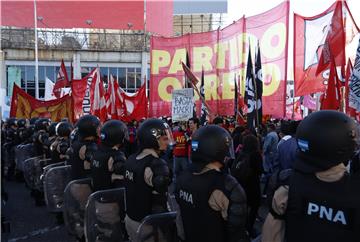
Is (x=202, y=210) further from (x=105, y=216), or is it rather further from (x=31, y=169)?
(x=31, y=169)

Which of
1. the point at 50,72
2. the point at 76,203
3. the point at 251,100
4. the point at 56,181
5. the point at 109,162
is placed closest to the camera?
the point at 109,162

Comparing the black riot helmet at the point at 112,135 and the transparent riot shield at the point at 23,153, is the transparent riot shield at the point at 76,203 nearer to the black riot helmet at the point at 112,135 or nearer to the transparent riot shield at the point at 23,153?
the black riot helmet at the point at 112,135

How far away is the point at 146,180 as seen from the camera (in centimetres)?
444

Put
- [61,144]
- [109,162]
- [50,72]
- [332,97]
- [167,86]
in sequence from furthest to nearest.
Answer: [50,72]
[167,86]
[61,144]
[332,97]
[109,162]

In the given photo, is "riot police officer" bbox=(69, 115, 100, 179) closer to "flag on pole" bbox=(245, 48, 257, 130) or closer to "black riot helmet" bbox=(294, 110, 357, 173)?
"flag on pole" bbox=(245, 48, 257, 130)

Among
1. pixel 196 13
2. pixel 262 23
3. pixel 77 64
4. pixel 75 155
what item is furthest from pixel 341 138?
pixel 196 13

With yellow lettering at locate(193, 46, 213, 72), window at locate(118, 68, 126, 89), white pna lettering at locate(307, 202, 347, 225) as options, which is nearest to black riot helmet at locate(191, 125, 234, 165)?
white pna lettering at locate(307, 202, 347, 225)

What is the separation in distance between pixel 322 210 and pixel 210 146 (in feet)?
4.29

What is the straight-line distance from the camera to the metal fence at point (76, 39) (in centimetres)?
3753

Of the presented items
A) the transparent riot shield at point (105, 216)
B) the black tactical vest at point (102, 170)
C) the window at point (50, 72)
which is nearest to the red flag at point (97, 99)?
the black tactical vest at point (102, 170)

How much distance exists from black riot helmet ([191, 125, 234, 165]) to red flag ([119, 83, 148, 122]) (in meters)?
11.1

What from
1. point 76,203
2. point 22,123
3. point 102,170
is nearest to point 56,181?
point 76,203

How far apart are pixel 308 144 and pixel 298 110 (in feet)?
62.7

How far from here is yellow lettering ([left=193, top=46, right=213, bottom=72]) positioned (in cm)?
1459
